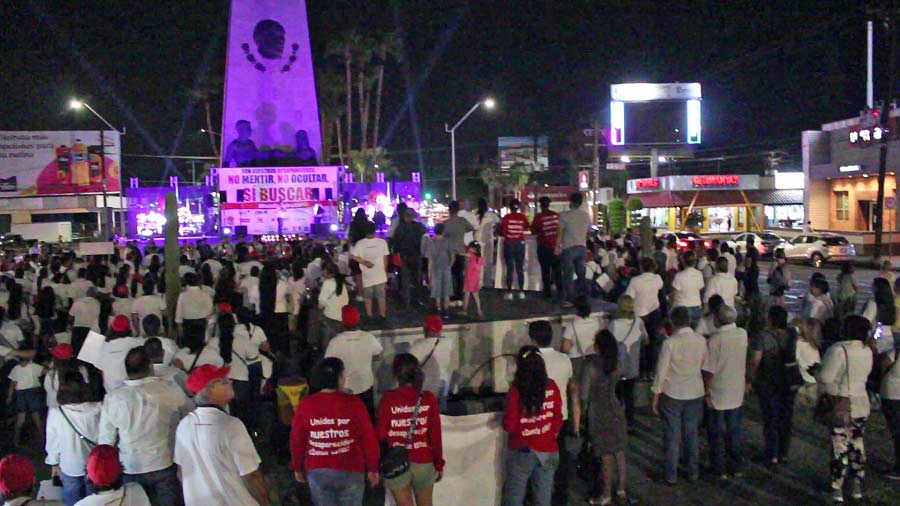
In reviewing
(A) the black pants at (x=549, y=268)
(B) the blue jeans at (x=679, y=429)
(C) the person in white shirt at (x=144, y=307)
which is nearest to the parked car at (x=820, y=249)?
(A) the black pants at (x=549, y=268)

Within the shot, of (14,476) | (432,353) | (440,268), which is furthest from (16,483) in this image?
(440,268)

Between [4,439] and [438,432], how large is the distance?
22.8 ft

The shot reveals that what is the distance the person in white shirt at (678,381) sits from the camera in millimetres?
7270

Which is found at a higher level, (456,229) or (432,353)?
(456,229)

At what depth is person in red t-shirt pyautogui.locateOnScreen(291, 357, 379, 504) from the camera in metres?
4.94

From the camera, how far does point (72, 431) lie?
18.5 feet

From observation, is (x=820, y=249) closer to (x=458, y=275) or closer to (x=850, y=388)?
(x=458, y=275)

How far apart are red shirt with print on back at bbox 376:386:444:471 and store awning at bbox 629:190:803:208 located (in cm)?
5022

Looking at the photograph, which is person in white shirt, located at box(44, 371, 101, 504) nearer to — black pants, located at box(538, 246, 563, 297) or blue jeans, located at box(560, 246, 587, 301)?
blue jeans, located at box(560, 246, 587, 301)

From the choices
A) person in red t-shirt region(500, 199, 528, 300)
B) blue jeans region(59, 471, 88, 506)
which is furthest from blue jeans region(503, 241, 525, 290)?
blue jeans region(59, 471, 88, 506)

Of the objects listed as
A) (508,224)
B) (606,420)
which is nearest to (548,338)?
(606,420)

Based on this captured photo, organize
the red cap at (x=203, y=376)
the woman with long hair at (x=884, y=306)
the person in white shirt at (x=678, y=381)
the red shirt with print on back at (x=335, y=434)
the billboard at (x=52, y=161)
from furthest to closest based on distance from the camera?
the billboard at (x=52, y=161), the woman with long hair at (x=884, y=306), the person in white shirt at (x=678, y=381), the red shirt with print on back at (x=335, y=434), the red cap at (x=203, y=376)

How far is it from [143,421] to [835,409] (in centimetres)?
554

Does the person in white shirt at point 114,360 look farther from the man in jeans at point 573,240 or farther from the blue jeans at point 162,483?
the man in jeans at point 573,240
